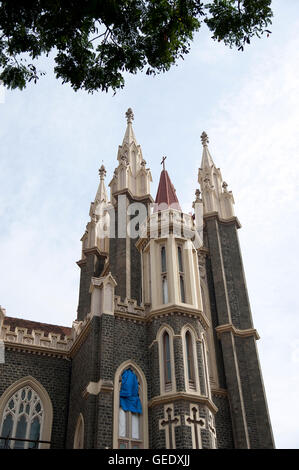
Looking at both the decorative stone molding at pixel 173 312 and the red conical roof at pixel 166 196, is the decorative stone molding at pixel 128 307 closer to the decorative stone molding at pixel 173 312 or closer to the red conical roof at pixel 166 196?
the decorative stone molding at pixel 173 312

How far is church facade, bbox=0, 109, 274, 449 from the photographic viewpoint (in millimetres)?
17656

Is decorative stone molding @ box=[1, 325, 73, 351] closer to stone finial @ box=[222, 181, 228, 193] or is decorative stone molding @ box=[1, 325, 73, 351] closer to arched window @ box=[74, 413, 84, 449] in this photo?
arched window @ box=[74, 413, 84, 449]

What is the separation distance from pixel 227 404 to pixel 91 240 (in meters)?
13.3

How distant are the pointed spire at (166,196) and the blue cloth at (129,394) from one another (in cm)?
1010

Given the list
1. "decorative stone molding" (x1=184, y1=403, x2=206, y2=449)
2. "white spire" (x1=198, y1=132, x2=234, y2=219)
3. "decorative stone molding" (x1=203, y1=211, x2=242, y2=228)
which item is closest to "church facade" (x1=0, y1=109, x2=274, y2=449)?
"decorative stone molding" (x1=184, y1=403, x2=206, y2=449)

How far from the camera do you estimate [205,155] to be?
35969 mm

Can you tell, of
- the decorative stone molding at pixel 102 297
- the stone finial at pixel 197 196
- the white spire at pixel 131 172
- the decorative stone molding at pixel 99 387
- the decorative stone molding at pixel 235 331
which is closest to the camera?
the decorative stone molding at pixel 99 387

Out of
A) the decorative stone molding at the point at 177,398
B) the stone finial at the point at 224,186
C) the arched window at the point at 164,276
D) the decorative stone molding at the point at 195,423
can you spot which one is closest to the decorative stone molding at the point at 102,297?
the arched window at the point at 164,276

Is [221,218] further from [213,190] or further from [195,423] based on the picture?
[195,423]

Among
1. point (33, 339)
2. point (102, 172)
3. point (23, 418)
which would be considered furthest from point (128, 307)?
point (102, 172)

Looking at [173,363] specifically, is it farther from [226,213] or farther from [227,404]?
[226,213]

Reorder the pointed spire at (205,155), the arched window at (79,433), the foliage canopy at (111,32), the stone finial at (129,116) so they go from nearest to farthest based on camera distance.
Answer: the foliage canopy at (111,32) → the arched window at (79,433) → the pointed spire at (205,155) → the stone finial at (129,116)

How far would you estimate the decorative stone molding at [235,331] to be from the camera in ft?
81.6
